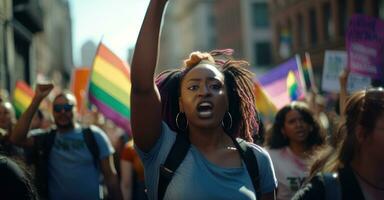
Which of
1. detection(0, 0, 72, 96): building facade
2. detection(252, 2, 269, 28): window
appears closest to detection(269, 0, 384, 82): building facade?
detection(252, 2, 269, 28): window

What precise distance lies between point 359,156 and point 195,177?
730 mm

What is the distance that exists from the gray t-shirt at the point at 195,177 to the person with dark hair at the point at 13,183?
1.65 feet

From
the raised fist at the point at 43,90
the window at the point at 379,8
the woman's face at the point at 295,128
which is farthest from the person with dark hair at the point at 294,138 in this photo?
the window at the point at 379,8

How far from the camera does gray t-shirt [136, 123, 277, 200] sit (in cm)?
332

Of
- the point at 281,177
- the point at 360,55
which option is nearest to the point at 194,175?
the point at 281,177

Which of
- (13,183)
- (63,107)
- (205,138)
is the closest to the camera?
(13,183)

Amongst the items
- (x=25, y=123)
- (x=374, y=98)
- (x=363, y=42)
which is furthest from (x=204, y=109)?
(x=363, y=42)

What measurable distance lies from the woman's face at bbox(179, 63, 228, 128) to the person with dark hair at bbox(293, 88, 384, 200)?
514mm

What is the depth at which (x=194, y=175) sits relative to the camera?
3.36 metres

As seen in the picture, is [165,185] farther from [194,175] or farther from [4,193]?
[4,193]

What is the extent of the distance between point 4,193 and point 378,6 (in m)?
29.4

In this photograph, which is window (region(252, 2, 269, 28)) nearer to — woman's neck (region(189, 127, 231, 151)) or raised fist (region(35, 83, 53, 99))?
raised fist (region(35, 83, 53, 99))

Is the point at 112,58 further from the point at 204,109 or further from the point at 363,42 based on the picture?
the point at 204,109

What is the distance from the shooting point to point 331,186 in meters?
3.19
